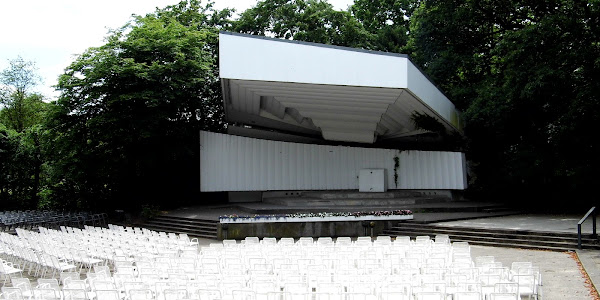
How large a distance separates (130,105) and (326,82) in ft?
35.9

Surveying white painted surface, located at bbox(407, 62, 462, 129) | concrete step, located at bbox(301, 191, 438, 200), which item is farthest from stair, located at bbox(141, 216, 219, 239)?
white painted surface, located at bbox(407, 62, 462, 129)

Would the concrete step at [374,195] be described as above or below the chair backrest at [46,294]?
above

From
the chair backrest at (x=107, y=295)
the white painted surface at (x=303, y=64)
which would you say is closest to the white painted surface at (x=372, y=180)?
the white painted surface at (x=303, y=64)

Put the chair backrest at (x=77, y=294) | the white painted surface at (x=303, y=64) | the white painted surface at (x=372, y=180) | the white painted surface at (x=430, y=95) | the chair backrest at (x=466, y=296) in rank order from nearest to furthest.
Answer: the chair backrest at (x=466, y=296) → the chair backrest at (x=77, y=294) → the white painted surface at (x=303, y=64) → the white painted surface at (x=430, y=95) → the white painted surface at (x=372, y=180)

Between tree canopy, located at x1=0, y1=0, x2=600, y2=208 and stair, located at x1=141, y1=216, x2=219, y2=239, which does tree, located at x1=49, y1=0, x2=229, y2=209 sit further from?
stair, located at x1=141, y1=216, x2=219, y2=239

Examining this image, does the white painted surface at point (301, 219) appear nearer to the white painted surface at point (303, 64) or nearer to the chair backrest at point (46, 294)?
the white painted surface at point (303, 64)

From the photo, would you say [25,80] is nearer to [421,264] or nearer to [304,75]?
[304,75]

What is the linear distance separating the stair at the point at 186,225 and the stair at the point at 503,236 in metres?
6.18

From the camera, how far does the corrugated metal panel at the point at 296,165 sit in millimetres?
24500

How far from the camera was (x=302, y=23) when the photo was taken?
97.9ft

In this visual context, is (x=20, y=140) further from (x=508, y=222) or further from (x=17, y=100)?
(x=508, y=222)

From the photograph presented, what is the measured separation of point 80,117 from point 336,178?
12453mm

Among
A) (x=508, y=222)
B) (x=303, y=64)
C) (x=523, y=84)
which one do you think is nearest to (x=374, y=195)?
(x=508, y=222)

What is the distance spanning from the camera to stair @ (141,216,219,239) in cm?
1777
